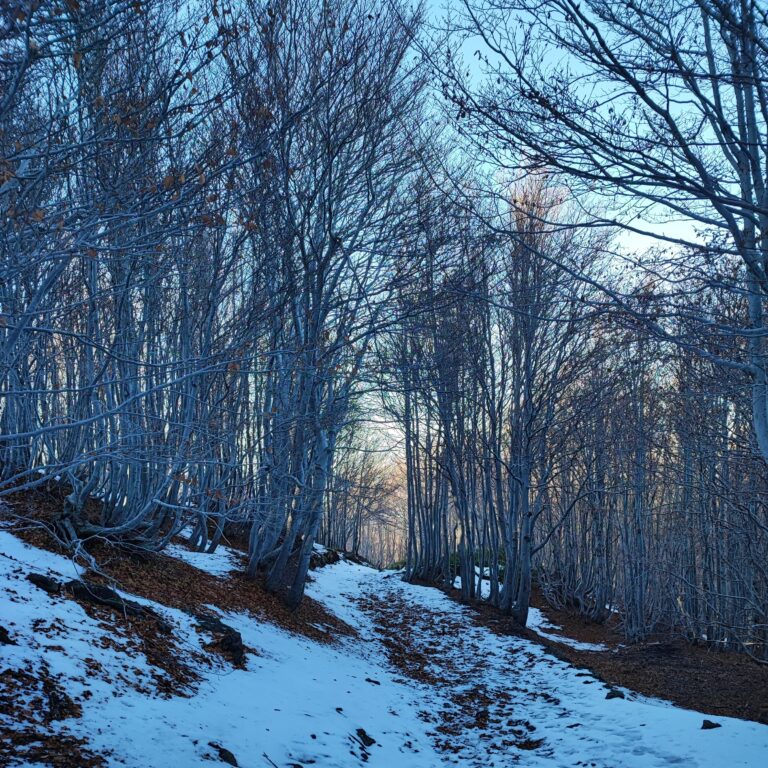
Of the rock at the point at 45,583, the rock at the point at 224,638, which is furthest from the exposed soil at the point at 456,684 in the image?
the rock at the point at 45,583

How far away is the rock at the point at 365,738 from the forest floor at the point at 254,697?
1 cm

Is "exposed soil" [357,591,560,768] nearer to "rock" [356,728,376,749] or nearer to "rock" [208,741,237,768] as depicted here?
"rock" [356,728,376,749]

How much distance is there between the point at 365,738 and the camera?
473 centimetres

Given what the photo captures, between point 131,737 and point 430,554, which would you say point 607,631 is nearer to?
point 430,554

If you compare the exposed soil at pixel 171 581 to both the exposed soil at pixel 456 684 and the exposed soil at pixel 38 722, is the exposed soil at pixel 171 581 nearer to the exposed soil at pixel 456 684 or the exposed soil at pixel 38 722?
the exposed soil at pixel 456 684

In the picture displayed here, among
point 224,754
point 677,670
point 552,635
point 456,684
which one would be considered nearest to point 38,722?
point 224,754

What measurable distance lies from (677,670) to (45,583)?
8.62 m

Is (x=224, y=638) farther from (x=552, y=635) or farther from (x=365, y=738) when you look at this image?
(x=552, y=635)

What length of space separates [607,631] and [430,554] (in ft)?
21.0

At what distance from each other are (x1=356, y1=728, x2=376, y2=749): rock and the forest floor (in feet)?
0.04

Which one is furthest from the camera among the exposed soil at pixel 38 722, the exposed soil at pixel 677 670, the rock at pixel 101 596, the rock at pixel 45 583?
the exposed soil at pixel 677 670

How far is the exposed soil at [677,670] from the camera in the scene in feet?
23.6

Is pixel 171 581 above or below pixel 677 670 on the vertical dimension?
above

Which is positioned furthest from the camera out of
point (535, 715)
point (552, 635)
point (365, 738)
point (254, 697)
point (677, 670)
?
point (552, 635)
